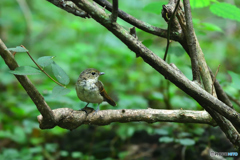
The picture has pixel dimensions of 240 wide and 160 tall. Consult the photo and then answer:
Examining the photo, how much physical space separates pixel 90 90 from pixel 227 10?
67.1 inches

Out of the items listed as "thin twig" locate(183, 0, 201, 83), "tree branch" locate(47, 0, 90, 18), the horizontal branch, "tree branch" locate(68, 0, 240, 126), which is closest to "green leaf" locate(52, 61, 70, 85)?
the horizontal branch

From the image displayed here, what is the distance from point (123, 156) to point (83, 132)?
0.95 m

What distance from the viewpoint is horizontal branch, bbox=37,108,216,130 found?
1.95m

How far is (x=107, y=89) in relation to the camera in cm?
550

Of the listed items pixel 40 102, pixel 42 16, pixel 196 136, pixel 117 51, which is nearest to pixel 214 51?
pixel 117 51

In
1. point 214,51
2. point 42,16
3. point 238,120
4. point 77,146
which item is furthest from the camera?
point 42,16

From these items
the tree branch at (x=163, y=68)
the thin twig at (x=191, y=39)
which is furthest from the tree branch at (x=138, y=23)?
the tree branch at (x=163, y=68)

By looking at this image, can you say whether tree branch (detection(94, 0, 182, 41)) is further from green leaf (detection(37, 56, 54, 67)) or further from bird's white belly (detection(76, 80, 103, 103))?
bird's white belly (detection(76, 80, 103, 103))

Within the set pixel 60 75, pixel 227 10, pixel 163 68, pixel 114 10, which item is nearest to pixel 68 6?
pixel 114 10

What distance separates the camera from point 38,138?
4.25 m

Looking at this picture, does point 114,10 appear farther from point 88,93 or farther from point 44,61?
point 88,93

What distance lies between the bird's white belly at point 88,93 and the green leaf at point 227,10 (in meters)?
1.59

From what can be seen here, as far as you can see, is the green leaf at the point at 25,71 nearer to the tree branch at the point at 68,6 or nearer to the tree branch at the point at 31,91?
the tree branch at the point at 31,91

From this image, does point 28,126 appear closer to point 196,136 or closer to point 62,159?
point 62,159
